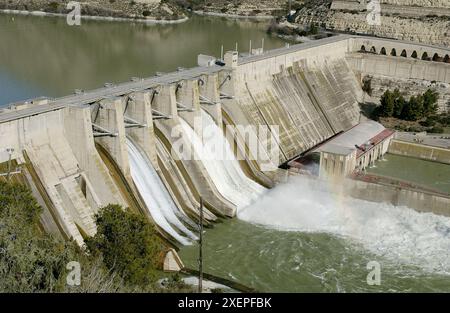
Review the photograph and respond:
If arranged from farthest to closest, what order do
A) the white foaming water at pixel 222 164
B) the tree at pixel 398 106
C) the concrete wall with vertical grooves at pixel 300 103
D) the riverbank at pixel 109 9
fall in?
the riverbank at pixel 109 9 < the tree at pixel 398 106 < the concrete wall with vertical grooves at pixel 300 103 < the white foaming water at pixel 222 164

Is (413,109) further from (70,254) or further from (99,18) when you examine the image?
(99,18)

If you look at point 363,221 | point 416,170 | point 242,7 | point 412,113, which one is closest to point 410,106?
point 412,113

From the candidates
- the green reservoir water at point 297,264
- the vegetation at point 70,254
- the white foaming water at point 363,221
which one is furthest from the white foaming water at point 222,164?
the vegetation at point 70,254

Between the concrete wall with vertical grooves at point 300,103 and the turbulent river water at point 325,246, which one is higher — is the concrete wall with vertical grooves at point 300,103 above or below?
above

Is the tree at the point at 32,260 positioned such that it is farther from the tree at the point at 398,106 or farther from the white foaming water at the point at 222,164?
the tree at the point at 398,106

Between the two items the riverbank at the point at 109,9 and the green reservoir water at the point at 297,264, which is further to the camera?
the riverbank at the point at 109,9
